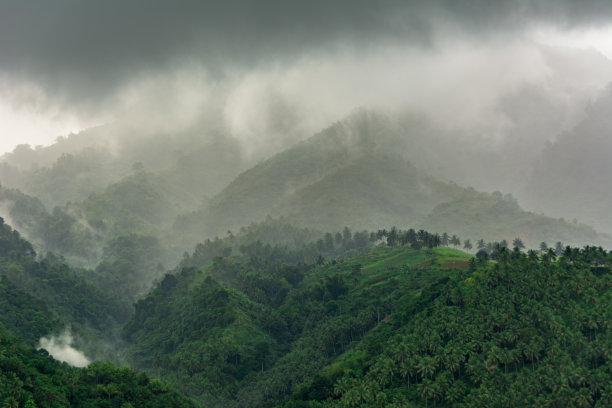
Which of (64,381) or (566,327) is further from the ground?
(566,327)

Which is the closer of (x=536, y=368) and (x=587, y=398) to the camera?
(x=587, y=398)

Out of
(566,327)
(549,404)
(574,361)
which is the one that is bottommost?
(549,404)

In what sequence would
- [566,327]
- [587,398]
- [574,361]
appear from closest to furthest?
1. [587,398]
2. [574,361]
3. [566,327]

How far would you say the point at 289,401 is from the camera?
19362 centimetres

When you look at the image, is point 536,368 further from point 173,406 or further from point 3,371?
point 3,371

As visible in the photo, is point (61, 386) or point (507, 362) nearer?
point (61, 386)

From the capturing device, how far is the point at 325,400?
191 m

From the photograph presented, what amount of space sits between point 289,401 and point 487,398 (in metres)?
70.1

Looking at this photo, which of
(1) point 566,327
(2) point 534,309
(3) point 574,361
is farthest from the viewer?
(2) point 534,309

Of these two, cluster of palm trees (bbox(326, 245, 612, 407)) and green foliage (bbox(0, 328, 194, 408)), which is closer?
green foliage (bbox(0, 328, 194, 408))

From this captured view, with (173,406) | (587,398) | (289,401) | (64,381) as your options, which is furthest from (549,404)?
(64,381)

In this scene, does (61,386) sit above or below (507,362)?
below

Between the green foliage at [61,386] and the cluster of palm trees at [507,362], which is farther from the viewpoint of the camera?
the cluster of palm trees at [507,362]

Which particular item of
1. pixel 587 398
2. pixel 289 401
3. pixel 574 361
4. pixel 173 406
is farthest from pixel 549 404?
pixel 173 406
